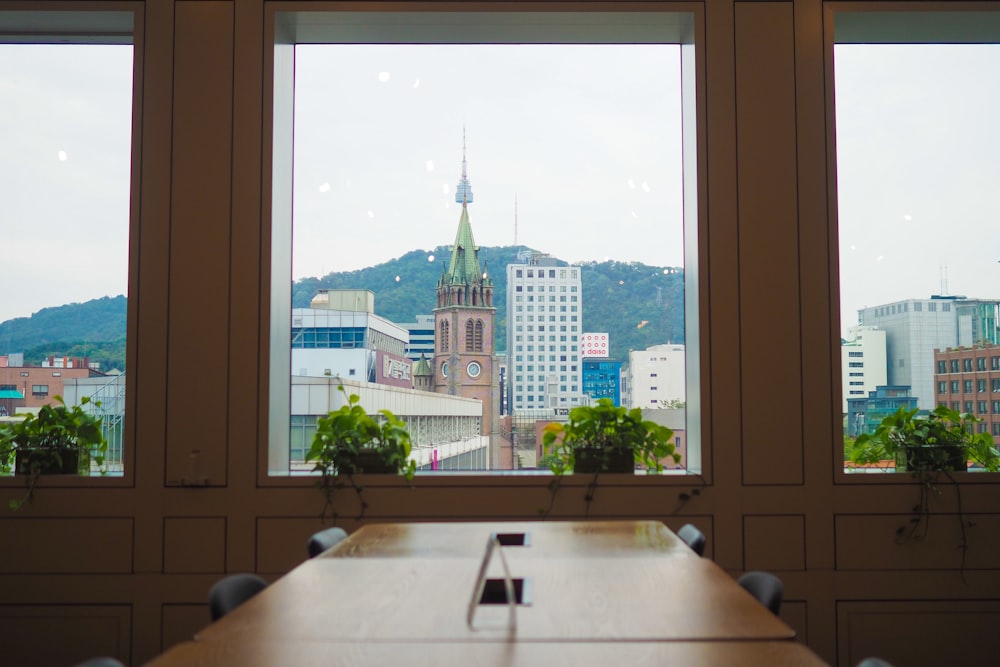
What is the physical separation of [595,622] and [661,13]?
3.60 metres

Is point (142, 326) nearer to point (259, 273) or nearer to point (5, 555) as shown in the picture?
point (259, 273)

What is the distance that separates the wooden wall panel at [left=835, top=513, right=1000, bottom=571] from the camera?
14.2 feet

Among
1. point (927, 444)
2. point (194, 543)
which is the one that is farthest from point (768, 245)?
point (194, 543)

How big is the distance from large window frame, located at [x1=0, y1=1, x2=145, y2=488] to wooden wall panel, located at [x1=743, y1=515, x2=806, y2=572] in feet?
10.4

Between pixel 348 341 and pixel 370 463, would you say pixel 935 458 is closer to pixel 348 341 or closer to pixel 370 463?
pixel 370 463

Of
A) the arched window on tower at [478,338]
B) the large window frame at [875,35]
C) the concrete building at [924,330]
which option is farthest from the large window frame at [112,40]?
the concrete building at [924,330]

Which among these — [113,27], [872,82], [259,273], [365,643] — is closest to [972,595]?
[872,82]

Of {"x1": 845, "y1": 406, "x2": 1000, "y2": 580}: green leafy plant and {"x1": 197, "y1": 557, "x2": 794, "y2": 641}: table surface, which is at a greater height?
{"x1": 845, "y1": 406, "x2": 1000, "y2": 580}: green leafy plant

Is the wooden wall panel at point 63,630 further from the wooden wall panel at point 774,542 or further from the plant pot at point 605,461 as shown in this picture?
the wooden wall panel at point 774,542

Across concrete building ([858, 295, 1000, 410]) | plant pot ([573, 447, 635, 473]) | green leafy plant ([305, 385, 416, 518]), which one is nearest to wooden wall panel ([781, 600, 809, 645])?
plant pot ([573, 447, 635, 473])

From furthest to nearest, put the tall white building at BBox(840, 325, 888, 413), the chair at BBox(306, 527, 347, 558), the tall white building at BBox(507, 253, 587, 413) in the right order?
the tall white building at BBox(507, 253, 587, 413)
the tall white building at BBox(840, 325, 888, 413)
the chair at BBox(306, 527, 347, 558)

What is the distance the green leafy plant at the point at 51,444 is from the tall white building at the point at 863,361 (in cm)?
407

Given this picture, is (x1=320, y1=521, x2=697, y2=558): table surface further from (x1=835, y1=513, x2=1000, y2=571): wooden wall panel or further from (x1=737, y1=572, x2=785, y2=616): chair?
→ (x1=835, y1=513, x2=1000, y2=571): wooden wall panel

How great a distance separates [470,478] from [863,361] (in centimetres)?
231
